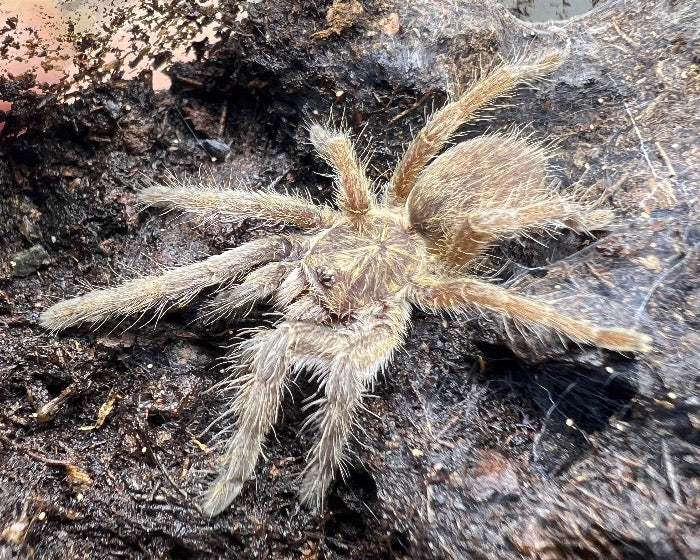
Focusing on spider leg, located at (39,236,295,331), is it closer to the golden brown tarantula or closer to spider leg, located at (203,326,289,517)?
the golden brown tarantula

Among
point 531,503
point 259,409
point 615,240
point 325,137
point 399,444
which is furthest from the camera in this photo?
point 325,137

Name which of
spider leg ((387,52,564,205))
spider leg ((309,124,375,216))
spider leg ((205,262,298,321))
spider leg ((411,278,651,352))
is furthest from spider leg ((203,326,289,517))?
spider leg ((387,52,564,205))

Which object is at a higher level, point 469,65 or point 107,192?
point 469,65

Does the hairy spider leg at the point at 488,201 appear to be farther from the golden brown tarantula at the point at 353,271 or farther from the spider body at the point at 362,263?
the spider body at the point at 362,263

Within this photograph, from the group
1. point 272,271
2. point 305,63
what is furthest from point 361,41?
point 272,271

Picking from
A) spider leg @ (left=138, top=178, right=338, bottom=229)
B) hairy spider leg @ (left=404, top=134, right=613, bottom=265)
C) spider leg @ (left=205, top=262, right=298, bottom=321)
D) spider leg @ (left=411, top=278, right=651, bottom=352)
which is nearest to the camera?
spider leg @ (left=411, top=278, right=651, bottom=352)

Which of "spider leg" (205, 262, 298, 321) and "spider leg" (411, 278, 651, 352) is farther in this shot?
"spider leg" (205, 262, 298, 321)

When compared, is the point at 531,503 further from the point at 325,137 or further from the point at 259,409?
the point at 325,137

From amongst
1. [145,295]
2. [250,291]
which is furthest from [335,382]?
[145,295]

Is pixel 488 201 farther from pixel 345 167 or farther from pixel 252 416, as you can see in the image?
pixel 252 416
